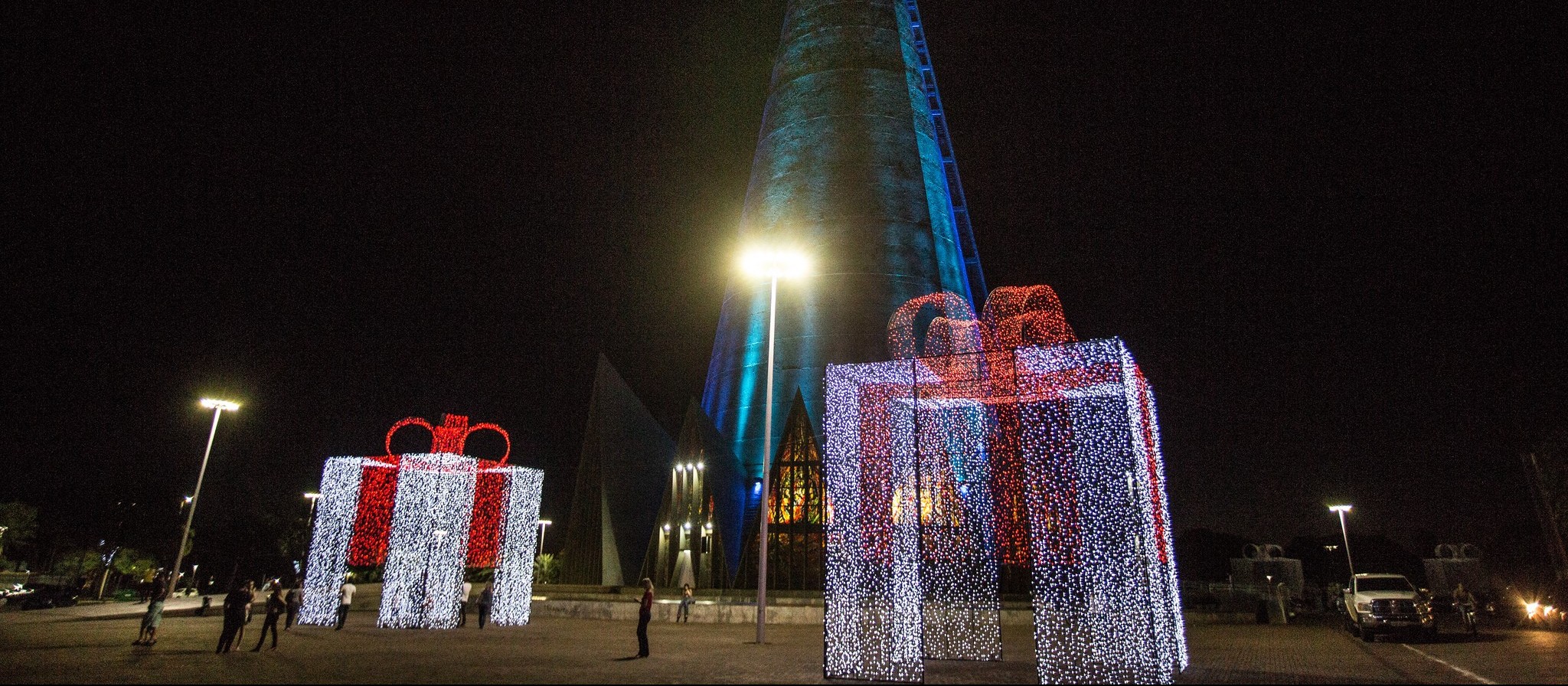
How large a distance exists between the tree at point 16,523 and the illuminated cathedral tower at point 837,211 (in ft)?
159

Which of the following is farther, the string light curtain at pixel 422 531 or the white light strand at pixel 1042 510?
the string light curtain at pixel 422 531

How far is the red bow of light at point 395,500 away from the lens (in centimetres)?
2048

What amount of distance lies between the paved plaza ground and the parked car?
52.5 feet

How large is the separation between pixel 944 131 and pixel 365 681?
42675mm

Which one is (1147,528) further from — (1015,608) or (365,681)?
(1015,608)

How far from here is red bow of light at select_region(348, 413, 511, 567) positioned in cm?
2048

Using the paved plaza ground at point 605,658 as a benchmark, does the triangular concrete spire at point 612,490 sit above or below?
above

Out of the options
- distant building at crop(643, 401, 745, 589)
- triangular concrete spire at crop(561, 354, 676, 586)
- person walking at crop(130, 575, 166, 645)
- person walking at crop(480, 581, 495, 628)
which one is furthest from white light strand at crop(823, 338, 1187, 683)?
triangular concrete spire at crop(561, 354, 676, 586)

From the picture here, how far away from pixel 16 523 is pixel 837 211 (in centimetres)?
5712

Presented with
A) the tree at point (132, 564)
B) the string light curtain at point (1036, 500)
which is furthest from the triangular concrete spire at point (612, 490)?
the tree at point (132, 564)

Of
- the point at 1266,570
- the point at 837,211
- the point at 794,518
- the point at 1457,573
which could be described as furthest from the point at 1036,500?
the point at 1457,573

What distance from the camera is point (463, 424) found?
68.9ft

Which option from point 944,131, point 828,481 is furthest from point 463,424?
point 944,131

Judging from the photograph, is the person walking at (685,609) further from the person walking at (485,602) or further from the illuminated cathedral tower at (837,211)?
the illuminated cathedral tower at (837,211)
